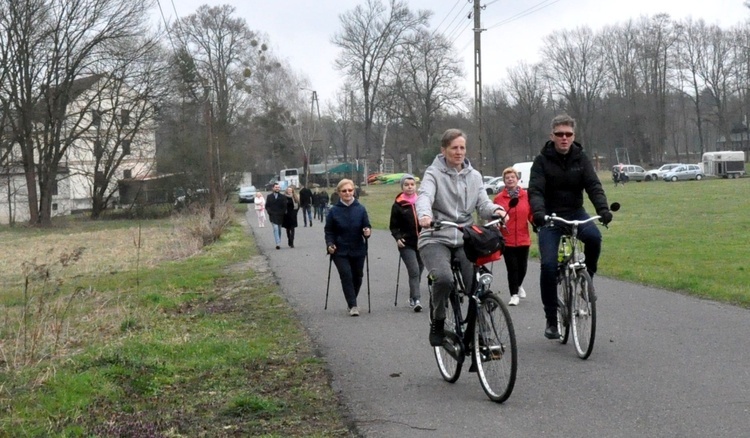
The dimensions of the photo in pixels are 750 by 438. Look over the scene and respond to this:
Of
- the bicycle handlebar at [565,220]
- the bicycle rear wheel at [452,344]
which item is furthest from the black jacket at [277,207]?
the bicycle rear wheel at [452,344]

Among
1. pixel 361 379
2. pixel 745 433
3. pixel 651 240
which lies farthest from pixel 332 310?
pixel 651 240

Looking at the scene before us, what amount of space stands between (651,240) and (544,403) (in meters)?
18.0

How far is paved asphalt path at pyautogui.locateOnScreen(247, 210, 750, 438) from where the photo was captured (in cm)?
582

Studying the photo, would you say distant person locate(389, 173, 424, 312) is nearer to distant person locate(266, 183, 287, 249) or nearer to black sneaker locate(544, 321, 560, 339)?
black sneaker locate(544, 321, 560, 339)

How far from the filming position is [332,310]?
39.5 ft

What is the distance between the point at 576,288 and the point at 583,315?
22 centimetres

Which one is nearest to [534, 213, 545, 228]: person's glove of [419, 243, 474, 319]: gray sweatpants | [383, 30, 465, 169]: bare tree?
[419, 243, 474, 319]: gray sweatpants

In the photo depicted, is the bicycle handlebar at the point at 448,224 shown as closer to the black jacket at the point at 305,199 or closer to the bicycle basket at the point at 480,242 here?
the bicycle basket at the point at 480,242

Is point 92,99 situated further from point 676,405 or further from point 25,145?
point 676,405

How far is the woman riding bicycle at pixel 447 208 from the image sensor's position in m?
6.71

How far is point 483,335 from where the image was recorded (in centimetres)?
635

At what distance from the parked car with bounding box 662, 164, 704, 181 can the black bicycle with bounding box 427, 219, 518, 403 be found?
76687mm

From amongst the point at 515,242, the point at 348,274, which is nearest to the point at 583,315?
the point at 515,242

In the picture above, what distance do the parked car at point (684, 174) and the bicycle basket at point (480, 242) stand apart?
7700cm
